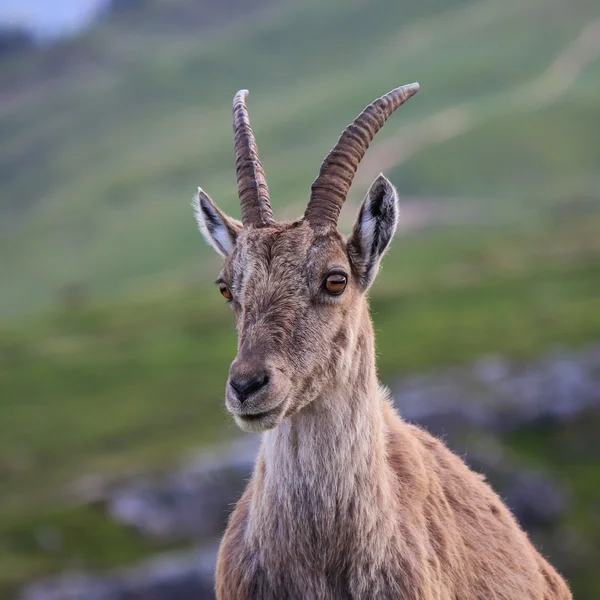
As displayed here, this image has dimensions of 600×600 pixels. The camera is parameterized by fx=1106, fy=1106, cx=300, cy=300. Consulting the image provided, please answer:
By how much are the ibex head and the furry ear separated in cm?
1

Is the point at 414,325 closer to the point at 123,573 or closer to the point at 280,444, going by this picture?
the point at 123,573

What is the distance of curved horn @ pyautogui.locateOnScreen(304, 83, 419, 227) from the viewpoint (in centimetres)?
1180

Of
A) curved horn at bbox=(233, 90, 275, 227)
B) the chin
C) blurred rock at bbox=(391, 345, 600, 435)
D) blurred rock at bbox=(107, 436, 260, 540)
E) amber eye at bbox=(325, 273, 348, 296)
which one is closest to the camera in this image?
the chin

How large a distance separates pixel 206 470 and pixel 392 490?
173 feet

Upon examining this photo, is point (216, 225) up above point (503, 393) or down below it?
below

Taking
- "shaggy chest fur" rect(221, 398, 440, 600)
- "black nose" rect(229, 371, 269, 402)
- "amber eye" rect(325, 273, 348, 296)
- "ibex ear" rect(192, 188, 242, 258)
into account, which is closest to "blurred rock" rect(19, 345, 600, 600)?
"ibex ear" rect(192, 188, 242, 258)

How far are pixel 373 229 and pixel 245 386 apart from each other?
245 centimetres

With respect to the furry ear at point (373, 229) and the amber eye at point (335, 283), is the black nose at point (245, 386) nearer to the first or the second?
the amber eye at point (335, 283)

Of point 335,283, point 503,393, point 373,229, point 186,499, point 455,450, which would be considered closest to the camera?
point 335,283

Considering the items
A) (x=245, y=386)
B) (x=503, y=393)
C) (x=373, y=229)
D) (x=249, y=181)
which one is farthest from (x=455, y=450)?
(x=245, y=386)

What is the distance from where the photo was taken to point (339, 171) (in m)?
11.9

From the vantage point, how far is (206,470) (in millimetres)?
63562

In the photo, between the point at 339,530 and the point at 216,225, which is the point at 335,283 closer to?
the point at 216,225

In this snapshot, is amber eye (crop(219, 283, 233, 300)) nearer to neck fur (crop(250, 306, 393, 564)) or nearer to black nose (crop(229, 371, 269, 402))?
neck fur (crop(250, 306, 393, 564))
